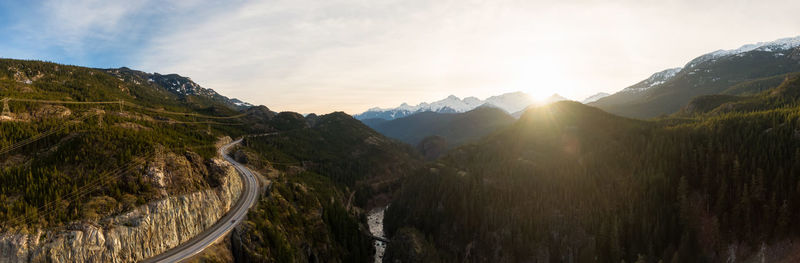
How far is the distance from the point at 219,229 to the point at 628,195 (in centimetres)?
12693

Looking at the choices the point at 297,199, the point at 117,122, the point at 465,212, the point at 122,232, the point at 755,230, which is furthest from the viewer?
the point at 465,212

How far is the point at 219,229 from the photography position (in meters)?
64.1

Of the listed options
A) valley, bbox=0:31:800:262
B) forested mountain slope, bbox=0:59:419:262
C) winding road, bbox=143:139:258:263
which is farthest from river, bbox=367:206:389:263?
winding road, bbox=143:139:258:263

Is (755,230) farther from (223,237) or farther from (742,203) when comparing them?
(223,237)

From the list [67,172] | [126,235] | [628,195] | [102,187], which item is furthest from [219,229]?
[628,195]

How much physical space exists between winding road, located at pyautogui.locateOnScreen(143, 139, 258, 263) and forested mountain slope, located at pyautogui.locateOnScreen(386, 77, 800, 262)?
56185 mm

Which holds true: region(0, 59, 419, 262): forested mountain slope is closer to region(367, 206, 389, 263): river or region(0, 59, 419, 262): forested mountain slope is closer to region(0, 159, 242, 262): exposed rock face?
region(0, 159, 242, 262): exposed rock face

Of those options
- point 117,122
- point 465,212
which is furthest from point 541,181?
point 117,122

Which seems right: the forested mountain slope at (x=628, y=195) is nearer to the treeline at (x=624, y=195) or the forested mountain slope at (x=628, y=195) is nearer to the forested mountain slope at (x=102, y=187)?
the treeline at (x=624, y=195)

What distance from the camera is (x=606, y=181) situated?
Answer: 109 m

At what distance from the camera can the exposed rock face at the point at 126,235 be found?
40.9 metres

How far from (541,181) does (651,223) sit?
38.1 metres

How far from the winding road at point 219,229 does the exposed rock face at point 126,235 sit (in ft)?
3.92

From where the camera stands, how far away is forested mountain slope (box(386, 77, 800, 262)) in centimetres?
7881
